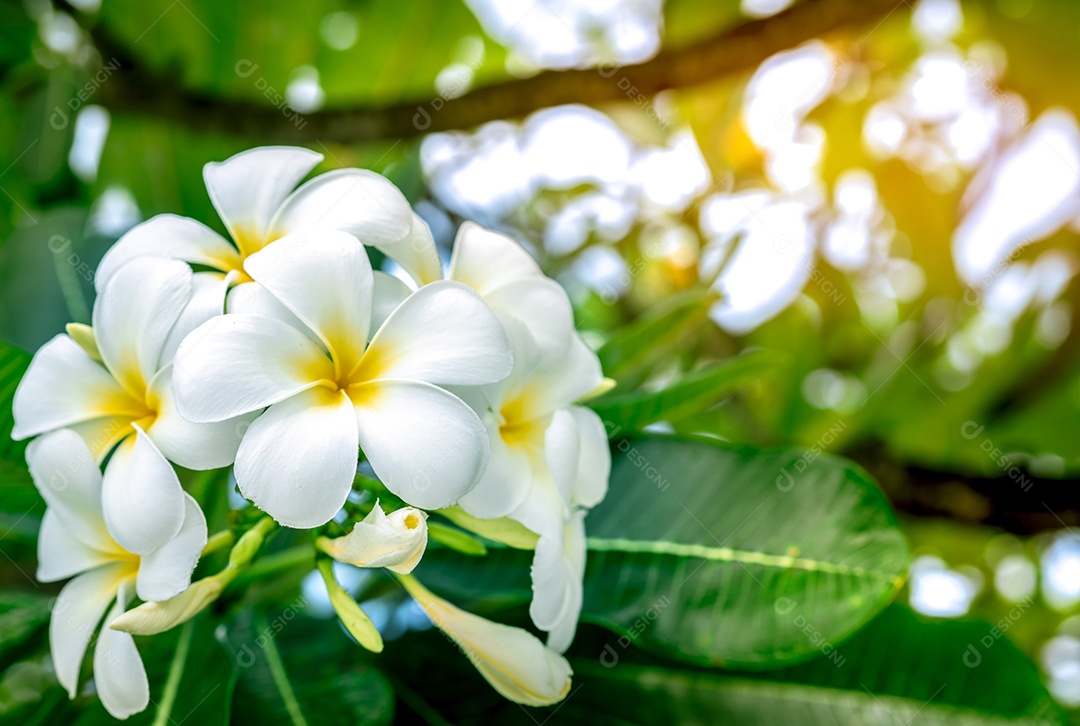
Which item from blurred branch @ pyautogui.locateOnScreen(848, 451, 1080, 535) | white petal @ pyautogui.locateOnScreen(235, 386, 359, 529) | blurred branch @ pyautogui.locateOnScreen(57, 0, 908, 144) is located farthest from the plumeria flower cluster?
blurred branch @ pyautogui.locateOnScreen(848, 451, 1080, 535)

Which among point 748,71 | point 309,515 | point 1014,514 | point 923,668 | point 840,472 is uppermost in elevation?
point 748,71

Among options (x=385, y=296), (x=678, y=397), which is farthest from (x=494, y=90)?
(x=385, y=296)

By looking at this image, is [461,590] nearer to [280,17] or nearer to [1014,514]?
[1014,514]

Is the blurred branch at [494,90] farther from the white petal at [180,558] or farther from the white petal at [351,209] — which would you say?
the white petal at [180,558]

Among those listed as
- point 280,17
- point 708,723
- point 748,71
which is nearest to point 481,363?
point 708,723

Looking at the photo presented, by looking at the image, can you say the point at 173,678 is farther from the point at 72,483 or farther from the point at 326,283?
the point at 326,283

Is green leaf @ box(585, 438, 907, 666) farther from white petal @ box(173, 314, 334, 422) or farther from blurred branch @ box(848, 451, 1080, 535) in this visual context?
blurred branch @ box(848, 451, 1080, 535)

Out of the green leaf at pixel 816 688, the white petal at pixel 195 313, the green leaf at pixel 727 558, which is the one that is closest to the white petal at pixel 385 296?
the white petal at pixel 195 313
